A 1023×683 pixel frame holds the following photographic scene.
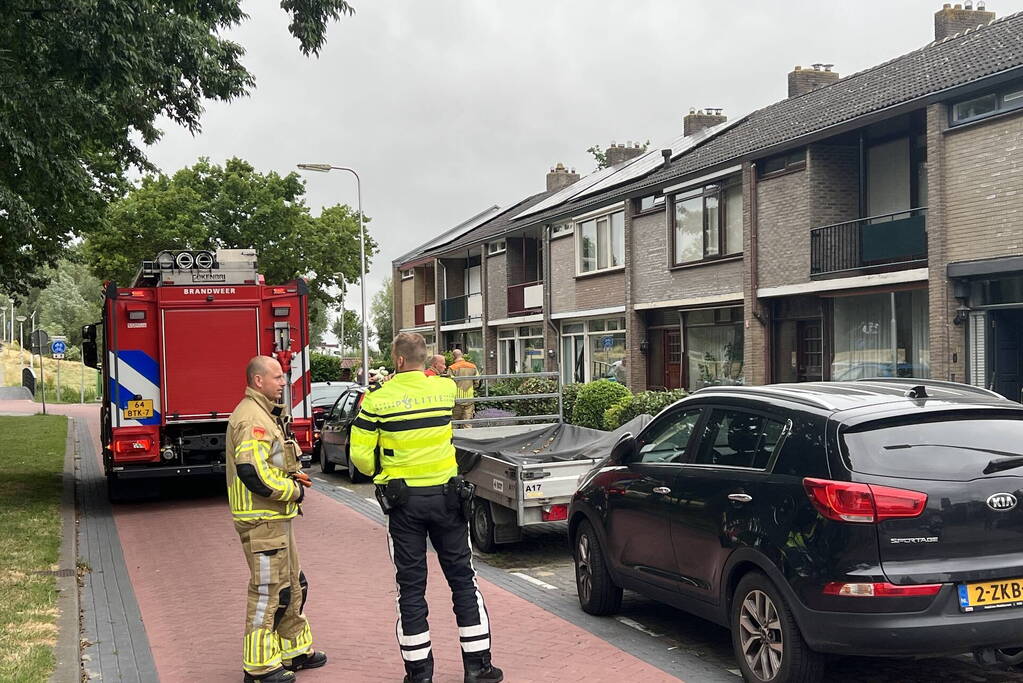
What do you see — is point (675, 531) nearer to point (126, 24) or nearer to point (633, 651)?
point (633, 651)

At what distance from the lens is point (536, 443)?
35.6 feet

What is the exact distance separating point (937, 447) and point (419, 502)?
2625 millimetres

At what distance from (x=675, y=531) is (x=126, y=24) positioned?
7258mm

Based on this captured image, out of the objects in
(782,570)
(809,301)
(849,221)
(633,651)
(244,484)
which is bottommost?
(633,651)

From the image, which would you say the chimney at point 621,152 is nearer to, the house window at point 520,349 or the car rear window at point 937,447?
the house window at point 520,349

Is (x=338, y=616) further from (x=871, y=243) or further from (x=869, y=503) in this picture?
(x=871, y=243)

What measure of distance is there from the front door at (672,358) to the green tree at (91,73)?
13.0 m

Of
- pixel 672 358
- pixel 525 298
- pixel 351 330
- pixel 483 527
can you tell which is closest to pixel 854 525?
pixel 483 527

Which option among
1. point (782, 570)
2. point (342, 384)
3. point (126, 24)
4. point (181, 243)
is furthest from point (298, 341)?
point (181, 243)

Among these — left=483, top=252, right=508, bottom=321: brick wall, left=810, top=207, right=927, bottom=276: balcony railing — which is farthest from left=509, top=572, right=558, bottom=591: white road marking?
left=483, top=252, right=508, bottom=321: brick wall

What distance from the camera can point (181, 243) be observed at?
40500 mm

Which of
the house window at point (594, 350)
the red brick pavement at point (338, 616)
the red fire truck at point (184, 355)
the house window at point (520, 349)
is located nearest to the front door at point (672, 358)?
the house window at point (594, 350)

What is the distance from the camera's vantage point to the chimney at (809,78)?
2626 cm

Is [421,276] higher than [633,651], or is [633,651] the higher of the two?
[421,276]
